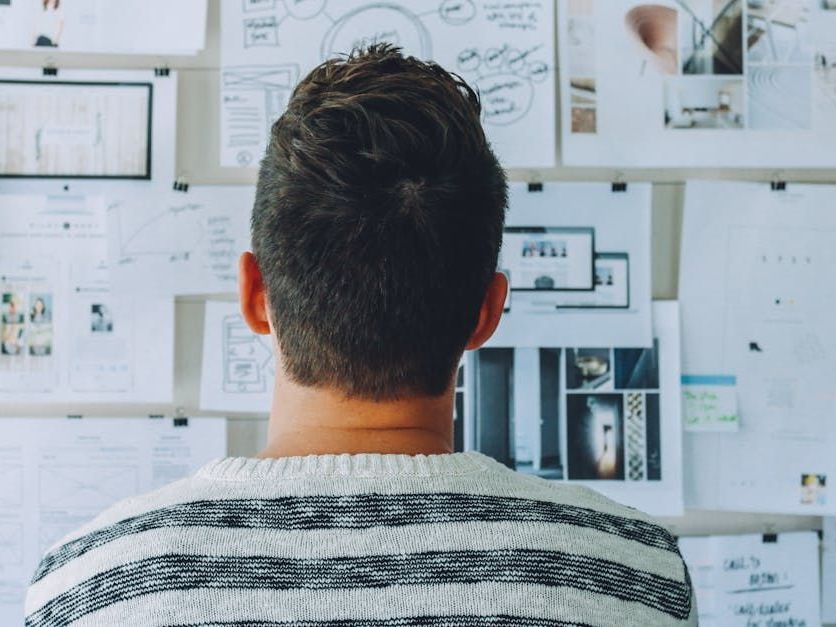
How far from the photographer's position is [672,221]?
1.25 metres

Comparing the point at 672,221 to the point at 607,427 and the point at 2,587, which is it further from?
the point at 2,587

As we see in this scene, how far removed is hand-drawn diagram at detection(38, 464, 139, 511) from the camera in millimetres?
1196

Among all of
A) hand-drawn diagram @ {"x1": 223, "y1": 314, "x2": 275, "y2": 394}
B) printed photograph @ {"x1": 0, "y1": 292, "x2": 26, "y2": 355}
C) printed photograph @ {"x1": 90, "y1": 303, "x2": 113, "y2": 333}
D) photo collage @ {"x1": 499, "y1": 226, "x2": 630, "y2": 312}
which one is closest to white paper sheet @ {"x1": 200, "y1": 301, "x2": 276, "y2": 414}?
hand-drawn diagram @ {"x1": 223, "y1": 314, "x2": 275, "y2": 394}

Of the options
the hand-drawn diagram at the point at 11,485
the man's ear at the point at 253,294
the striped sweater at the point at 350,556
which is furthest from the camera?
the hand-drawn diagram at the point at 11,485

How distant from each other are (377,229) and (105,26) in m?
0.85

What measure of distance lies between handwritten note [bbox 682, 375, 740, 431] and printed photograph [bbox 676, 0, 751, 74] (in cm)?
46

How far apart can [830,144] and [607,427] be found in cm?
54

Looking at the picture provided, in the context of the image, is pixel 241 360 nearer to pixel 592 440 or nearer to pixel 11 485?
pixel 11 485

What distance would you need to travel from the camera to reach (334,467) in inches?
21.1

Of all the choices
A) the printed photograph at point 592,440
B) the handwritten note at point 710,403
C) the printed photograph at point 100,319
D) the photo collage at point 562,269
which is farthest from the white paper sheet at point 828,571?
the printed photograph at point 100,319

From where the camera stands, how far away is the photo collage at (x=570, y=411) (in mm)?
1218

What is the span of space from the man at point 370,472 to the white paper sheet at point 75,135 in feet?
2.14

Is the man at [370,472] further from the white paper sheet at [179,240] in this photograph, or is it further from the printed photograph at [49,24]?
the printed photograph at [49,24]

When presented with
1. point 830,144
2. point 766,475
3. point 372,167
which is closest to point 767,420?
point 766,475
